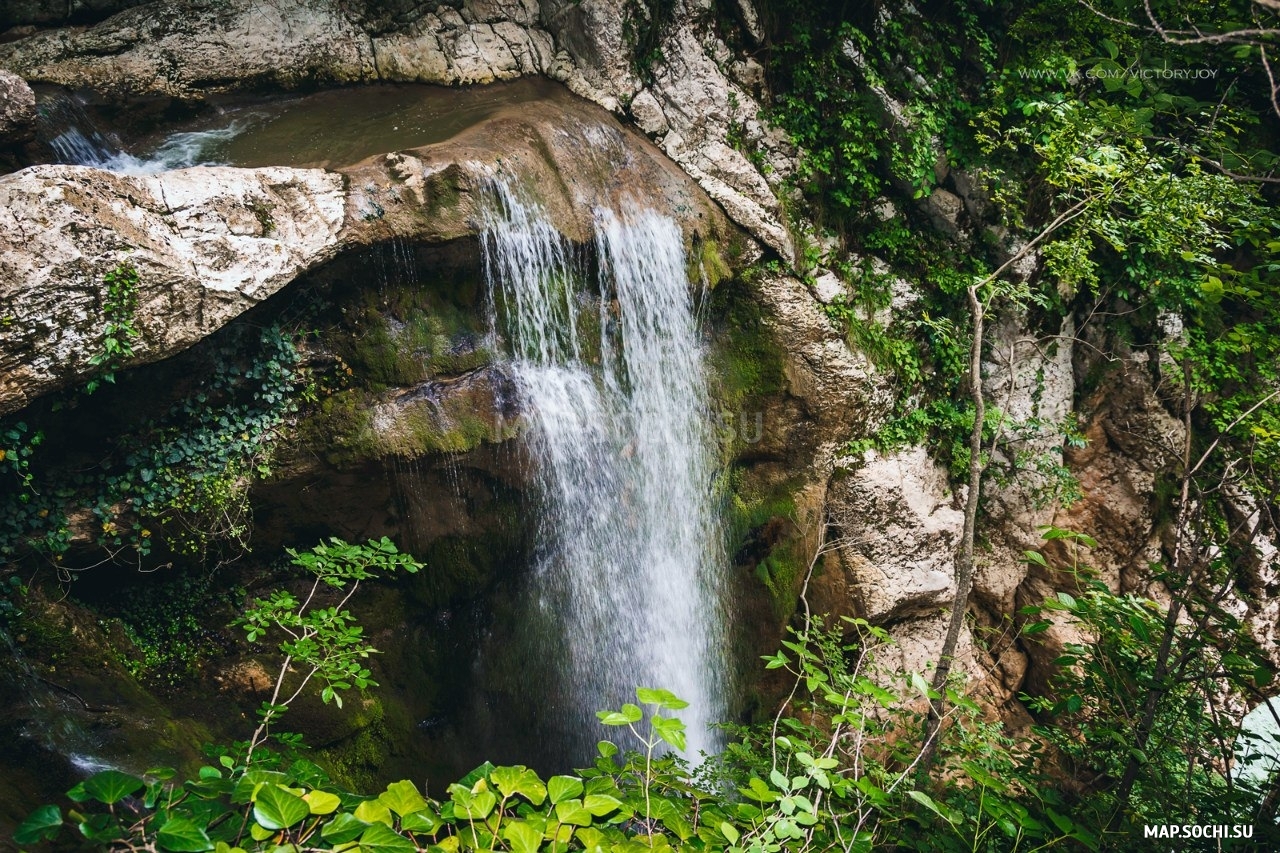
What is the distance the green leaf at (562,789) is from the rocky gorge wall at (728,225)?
3477 mm

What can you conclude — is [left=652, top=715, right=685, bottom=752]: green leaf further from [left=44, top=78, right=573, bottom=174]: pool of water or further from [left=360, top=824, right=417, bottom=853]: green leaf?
[left=44, top=78, right=573, bottom=174]: pool of water

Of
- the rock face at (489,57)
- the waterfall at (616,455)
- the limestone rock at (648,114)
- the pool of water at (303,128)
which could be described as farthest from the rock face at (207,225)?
the rock face at (489,57)

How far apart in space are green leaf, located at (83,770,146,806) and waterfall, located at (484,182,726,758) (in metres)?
3.77

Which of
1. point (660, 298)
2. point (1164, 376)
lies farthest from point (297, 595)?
point (1164, 376)

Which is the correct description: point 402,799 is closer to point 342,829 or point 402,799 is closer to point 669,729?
point 342,829

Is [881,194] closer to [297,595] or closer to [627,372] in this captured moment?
[627,372]

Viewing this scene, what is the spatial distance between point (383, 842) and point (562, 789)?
42 cm

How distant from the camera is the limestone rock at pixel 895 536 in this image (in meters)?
6.50

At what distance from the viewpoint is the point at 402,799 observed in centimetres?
160

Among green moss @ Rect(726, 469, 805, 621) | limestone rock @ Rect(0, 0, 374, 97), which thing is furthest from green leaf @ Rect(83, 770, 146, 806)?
limestone rock @ Rect(0, 0, 374, 97)

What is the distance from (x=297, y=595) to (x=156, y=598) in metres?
0.84

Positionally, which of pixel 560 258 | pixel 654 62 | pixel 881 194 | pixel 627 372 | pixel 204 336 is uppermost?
pixel 654 62

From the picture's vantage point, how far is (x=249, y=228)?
167 inches

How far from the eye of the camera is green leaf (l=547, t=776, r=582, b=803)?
5.49ft
